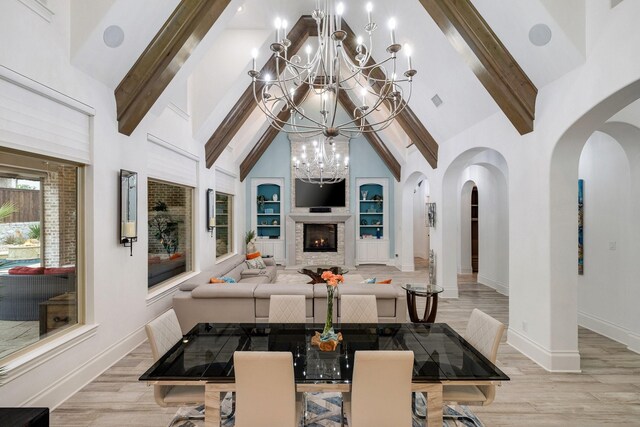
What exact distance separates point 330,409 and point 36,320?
2.67 meters

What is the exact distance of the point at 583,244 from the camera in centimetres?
471

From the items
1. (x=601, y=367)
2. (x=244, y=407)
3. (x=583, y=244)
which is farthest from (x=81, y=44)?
(x=583, y=244)

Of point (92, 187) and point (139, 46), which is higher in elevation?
point (139, 46)

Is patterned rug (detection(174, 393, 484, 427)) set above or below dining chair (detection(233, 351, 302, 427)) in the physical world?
below

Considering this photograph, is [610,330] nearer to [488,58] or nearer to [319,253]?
[488,58]

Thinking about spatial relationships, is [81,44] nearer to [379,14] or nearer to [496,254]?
[379,14]

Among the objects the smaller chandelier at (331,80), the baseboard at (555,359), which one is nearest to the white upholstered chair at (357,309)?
the smaller chandelier at (331,80)

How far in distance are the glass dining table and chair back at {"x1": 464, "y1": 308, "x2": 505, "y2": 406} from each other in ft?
0.50

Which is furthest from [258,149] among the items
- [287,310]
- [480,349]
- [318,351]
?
[480,349]

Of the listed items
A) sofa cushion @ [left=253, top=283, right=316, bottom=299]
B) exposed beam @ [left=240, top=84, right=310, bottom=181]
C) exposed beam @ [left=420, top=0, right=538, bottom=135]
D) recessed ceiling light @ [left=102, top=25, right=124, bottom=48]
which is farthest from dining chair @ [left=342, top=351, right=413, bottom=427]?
exposed beam @ [left=240, top=84, right=310, bottom=181]

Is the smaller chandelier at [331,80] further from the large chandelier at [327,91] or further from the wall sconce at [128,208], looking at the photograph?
the wall sconce at [128,208]

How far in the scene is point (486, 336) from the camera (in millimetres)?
2477

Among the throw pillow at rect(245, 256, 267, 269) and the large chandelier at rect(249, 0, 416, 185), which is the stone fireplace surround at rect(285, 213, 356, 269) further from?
the throw pillow at rect(245, 256, 267, 269)

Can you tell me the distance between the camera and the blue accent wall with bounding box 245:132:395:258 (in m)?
10.2
